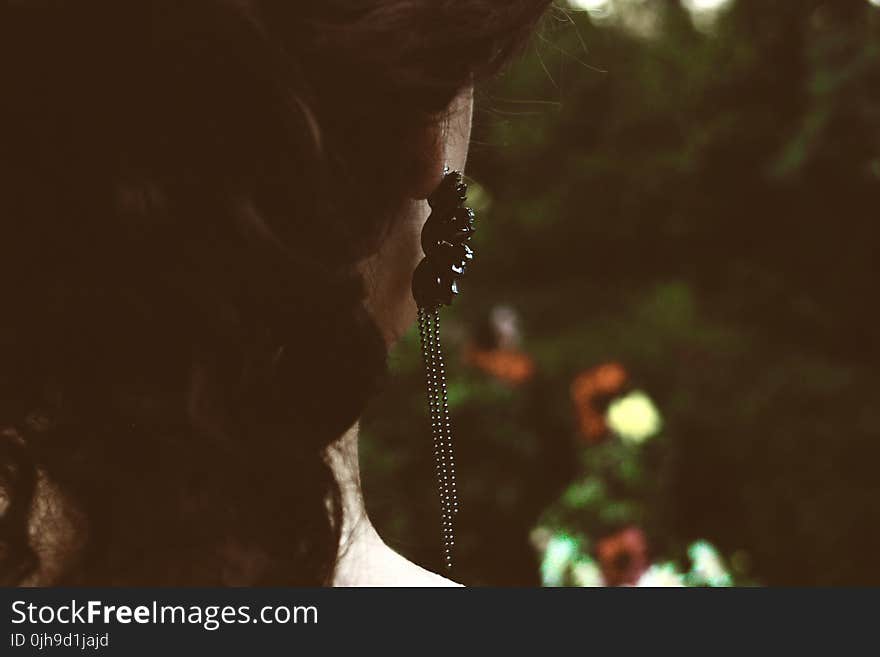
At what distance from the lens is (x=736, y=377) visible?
907 cm

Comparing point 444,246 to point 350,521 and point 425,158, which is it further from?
point 350,521

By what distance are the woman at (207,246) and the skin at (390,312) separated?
3 centimetres

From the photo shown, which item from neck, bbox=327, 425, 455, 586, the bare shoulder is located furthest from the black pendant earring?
the bare shoulder

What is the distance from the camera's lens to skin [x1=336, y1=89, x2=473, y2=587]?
1155mm

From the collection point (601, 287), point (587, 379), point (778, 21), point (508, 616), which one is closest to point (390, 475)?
point (587, 379)

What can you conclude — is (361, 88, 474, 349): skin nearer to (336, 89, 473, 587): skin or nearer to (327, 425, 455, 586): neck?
(336, 89, 473, 587): skin

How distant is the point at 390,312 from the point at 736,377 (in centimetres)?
836

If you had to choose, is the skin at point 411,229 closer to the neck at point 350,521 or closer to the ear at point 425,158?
the ear at point 425,158

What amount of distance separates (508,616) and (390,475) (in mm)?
5006

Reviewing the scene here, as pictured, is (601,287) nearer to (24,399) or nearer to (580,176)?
(580,176)

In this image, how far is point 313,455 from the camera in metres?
1.07

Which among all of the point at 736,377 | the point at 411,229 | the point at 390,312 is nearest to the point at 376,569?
the point at 390,312

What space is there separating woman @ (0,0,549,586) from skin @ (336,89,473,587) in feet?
0.09

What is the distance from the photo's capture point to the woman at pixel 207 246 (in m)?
0.93
